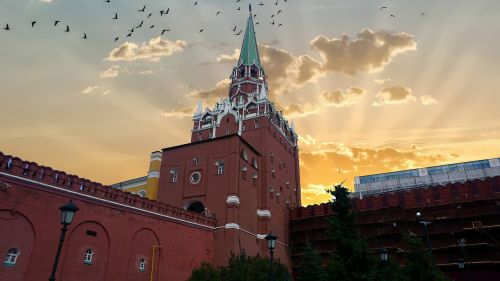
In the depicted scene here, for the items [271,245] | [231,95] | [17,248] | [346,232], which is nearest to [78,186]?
[17,248]

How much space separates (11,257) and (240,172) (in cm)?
Answer: 2070

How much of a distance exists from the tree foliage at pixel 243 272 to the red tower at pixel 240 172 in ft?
23.4

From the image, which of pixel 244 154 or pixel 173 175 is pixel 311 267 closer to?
pixel 244 154

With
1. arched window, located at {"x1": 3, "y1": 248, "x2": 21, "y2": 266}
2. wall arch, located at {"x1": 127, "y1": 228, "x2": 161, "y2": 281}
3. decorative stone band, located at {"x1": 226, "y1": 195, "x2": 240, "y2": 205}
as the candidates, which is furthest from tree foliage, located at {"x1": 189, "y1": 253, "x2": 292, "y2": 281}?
arched window, located at {"x1": 3, "y1": 248, "x2": 21, "y2": 266}

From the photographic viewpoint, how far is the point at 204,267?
25094mm

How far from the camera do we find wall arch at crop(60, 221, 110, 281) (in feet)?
68.1

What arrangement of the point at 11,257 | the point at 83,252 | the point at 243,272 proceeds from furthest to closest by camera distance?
the point at 243,272
the point at 83,252
the point at 11,257

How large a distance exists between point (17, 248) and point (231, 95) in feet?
122

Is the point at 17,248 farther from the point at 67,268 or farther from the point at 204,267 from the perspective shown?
the point at 204,267

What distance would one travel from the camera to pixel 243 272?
22.4m

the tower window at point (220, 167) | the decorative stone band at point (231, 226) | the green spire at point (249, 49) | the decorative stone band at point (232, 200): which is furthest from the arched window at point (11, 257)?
the green spire at point (249, 49)

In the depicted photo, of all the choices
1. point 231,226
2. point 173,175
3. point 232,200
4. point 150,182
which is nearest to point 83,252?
point 231,226

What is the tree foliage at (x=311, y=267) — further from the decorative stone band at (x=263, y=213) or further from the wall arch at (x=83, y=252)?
the wall arch at (x=83, y=252)

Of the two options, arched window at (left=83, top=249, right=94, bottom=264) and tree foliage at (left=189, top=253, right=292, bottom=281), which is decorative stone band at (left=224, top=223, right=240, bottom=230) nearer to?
tree foliage at (left=189, top=253, right=292, bottom=281)
